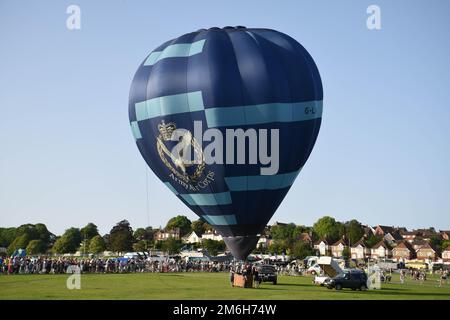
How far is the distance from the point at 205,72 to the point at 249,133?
348cm

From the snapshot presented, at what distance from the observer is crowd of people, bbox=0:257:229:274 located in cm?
3875

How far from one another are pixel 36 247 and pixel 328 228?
67.5 m

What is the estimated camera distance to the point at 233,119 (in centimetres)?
2641

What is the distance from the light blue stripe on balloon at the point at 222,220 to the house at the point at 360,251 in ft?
342

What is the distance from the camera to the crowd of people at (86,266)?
3875 centimetres

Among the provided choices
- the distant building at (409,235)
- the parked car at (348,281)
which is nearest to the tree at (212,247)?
the distant building at (409,235)

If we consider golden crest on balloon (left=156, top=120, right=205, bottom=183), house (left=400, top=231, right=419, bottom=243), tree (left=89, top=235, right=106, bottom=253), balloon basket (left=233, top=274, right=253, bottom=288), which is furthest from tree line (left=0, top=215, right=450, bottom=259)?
golden crest on balloon (left=156, top=120, right=205, bottom=183)

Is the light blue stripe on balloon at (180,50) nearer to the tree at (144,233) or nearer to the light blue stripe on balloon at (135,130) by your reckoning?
the light blue stripe on balloon at (135,130)

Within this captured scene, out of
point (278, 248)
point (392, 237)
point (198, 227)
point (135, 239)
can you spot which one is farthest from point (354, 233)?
point (135, 239)

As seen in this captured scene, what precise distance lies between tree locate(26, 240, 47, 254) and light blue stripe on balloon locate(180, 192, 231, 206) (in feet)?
338

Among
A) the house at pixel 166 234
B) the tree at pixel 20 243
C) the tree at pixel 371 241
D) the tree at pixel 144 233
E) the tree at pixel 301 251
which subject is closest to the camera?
the tree at pixel 301 251
